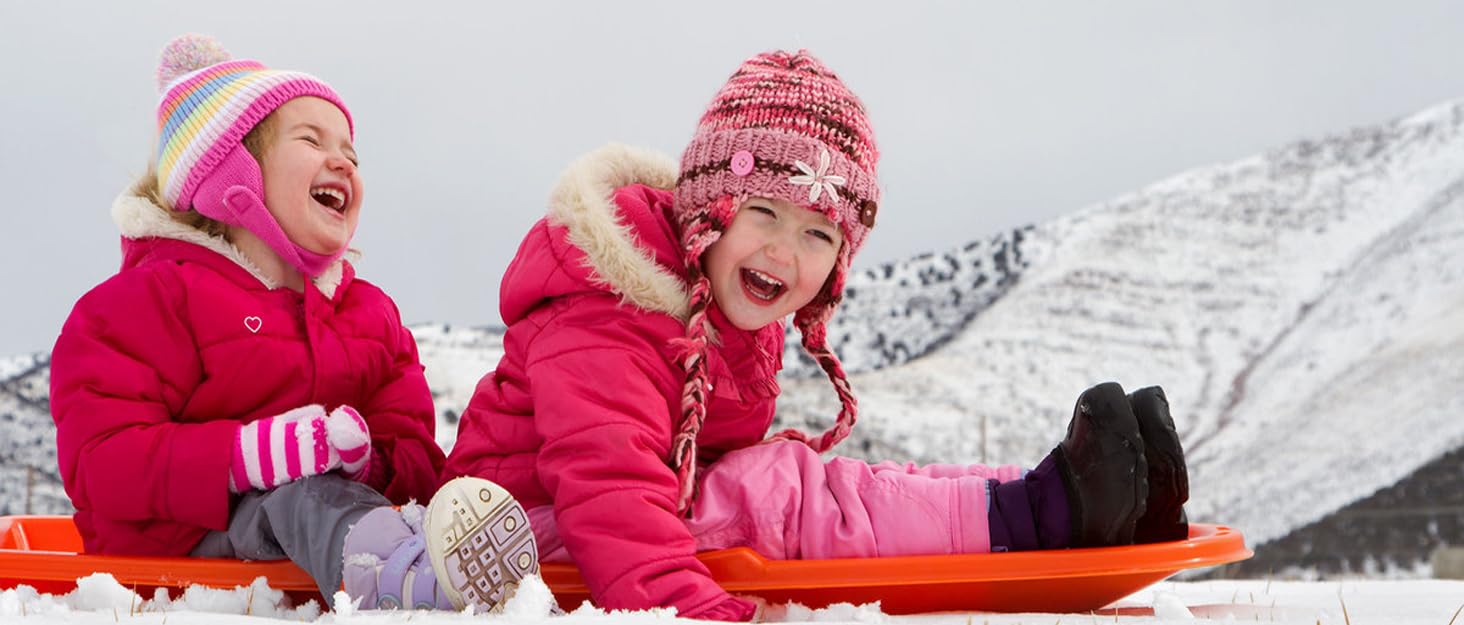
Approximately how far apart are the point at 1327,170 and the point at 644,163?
12.6 metres

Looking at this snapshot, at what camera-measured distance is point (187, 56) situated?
258 cm

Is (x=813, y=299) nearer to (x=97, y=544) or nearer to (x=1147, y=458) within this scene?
(x=1147, y=458)

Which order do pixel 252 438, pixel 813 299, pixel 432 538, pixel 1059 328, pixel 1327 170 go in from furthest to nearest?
pixel 1327 170 < pixel 1059 328 < pixel 813 299 < pixel 252 438 < pixel 432 538

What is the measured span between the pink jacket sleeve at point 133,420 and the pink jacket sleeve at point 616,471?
59cm

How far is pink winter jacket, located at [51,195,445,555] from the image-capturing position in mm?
2107

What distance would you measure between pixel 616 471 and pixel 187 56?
55.2 inches

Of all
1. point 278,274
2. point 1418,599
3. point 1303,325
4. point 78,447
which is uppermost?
point 1303,325

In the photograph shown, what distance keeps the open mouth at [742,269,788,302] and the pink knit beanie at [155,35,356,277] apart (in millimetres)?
823

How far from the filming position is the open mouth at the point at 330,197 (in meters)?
2.40

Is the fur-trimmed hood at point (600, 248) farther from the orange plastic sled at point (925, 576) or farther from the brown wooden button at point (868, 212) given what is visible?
the orange plastic sled at point (925, 576)

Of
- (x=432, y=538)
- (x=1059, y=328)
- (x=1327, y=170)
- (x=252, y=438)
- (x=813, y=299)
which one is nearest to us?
(x=432, y=538)

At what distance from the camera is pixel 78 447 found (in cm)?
212

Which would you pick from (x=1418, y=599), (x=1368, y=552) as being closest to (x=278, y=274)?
(x=1418, y=599)

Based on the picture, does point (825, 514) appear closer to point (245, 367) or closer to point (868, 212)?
point (868, 212)
